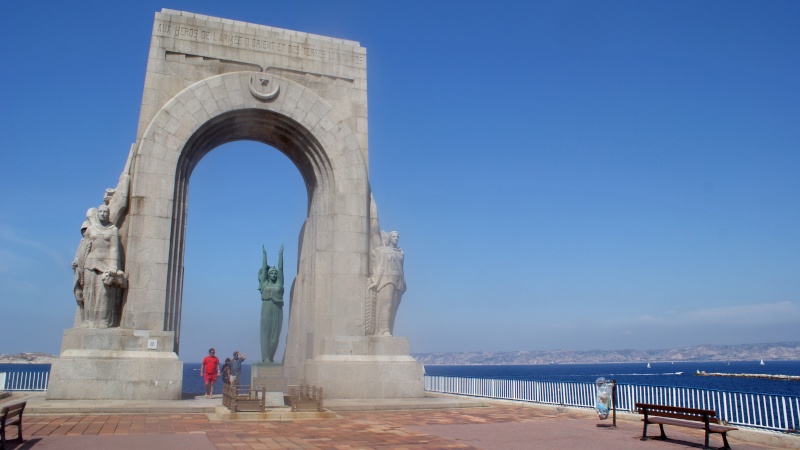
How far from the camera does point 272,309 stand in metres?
18.2

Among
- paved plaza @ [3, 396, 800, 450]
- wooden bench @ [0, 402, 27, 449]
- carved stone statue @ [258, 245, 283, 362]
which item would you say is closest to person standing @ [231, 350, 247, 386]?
carved stone statue @ [258, 245, 283, 362]

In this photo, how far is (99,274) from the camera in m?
15.1

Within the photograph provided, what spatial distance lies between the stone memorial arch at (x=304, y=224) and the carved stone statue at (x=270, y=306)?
32.2 inches

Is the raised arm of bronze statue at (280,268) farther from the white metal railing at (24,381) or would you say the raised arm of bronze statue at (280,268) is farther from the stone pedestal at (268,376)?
the white metal railing at (24,381)

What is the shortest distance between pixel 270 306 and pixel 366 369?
11.7 ft

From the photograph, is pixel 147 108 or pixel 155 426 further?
pixel 147 108

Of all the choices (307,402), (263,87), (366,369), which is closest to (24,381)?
(366,369)

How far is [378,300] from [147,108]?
7.80 meters

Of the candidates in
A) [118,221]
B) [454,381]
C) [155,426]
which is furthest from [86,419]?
[454,381]

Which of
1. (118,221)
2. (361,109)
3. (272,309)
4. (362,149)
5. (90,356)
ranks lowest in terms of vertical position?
(90,356)

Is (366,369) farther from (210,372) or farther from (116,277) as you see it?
(116,277)

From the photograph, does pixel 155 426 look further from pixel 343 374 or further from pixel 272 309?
pixel 272 309

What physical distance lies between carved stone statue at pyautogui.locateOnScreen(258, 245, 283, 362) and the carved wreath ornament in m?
4.28

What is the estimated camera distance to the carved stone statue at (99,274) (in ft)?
49.5
